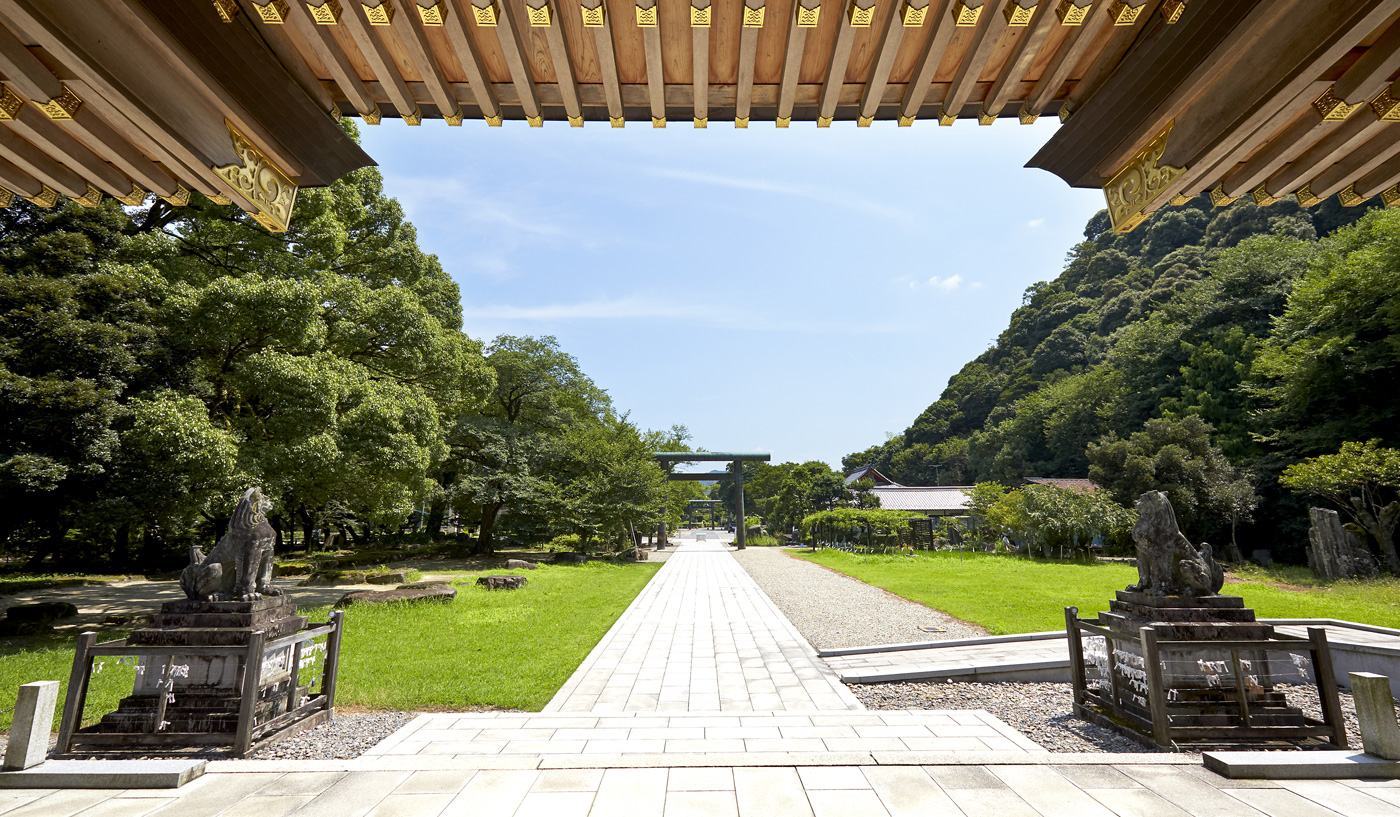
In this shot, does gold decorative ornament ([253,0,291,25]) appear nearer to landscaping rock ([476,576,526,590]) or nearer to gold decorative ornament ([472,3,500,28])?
gold decorative ornament ([472,3,500,28])

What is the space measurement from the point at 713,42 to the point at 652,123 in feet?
1.81

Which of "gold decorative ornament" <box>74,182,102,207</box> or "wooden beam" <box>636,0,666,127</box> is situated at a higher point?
"wooden beam" <box>636,0,666,127</box>

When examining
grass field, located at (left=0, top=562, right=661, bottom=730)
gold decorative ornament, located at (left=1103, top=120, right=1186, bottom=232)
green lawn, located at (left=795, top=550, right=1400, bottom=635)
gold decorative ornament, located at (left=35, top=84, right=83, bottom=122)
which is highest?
gold decorative ornament, located at (left=35, top=84, right=83, bottom=122)

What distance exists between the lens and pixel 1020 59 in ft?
8.27

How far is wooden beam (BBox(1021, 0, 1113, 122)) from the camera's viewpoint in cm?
230

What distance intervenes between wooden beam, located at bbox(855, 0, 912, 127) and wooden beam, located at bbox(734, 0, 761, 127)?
0.43 metres

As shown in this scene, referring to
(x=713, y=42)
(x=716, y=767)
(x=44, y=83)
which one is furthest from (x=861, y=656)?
(x=44, y=83)

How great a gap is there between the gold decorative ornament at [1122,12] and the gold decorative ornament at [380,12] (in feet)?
9.52

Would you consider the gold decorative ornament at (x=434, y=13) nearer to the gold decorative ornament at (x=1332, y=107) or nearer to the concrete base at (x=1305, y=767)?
the gold decorative ornament at (x=1332, y=107)

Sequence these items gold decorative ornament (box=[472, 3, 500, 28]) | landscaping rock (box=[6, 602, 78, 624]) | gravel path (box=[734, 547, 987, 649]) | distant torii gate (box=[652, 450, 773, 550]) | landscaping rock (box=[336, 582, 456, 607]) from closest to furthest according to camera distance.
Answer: gold decorative ornament (box=[472, 3, 500, 28]) < gravel path (box=[734, 547, 987, 649]) < landscaping rock (box=[6, 602, 78, 624]) < landscaping rock (box=[336, 582, 456, 607]) < distant torii gate (box=[652, 450, 773, 550])

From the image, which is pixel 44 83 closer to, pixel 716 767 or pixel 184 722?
pixel 184 722

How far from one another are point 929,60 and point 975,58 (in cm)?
21

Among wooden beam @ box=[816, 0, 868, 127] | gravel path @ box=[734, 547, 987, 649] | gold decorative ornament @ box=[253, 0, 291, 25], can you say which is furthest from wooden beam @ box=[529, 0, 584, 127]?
gravel path @ box=[734, 547, 987, 649]

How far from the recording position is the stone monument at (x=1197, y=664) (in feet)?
12.0
